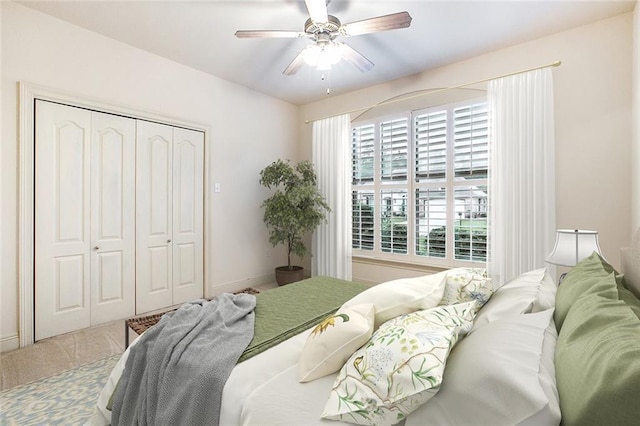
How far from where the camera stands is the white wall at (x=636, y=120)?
2434 mm

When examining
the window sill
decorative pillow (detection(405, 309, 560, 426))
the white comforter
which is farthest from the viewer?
the window sill

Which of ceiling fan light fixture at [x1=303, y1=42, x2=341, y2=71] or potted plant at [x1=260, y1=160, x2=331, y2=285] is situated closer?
ceiling fan light fixture at [x1=303, y1=42, x2=341, y2=71]

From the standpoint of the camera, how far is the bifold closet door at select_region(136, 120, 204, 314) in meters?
3.32

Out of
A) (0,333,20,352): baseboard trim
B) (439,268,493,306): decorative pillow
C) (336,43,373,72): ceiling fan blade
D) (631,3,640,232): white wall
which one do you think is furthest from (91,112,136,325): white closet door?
(631,3,640,232): white wall

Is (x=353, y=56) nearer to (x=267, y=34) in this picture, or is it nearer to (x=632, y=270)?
(x=267, y=34)

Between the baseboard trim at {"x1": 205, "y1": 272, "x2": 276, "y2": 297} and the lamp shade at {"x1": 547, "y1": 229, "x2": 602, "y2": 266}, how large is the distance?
3.51 meters

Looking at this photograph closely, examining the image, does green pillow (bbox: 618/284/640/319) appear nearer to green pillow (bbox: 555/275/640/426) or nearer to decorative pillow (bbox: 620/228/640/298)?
decorative pillow (bbox: 620/228/640/298)

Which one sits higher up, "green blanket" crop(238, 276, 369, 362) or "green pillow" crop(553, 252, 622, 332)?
"green pillow" crop(553, 252, 622, 332)

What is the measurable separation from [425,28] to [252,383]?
10.3ft

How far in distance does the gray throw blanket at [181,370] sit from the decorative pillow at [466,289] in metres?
0.91

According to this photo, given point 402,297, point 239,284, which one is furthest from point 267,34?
point 239,284

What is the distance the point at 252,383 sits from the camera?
1082mm

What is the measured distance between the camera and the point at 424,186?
3838mm

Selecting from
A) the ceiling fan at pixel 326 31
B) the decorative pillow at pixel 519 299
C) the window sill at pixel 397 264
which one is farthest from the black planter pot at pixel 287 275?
the decorative pillow at pixel 519 299
